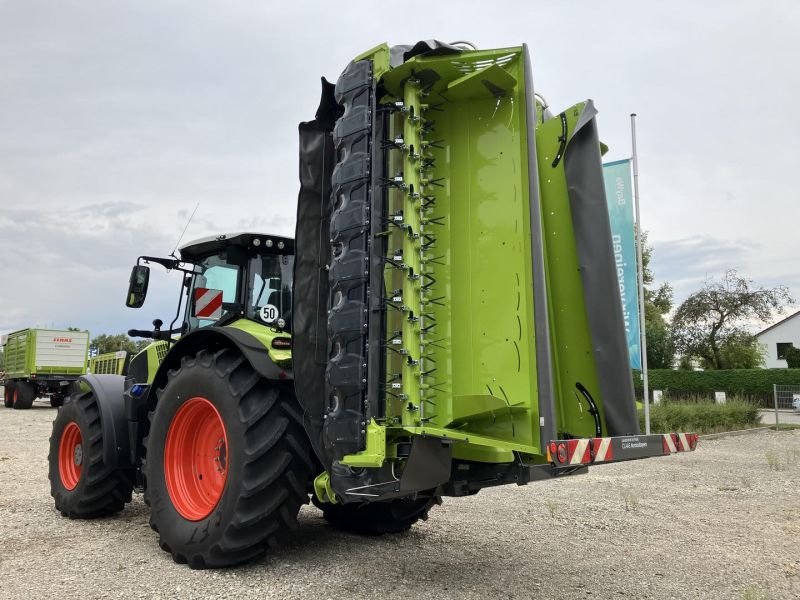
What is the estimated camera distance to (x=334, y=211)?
12.0 feet

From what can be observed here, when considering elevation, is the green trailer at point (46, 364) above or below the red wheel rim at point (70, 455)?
above

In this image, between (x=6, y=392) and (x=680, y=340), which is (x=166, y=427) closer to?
(x=6, y=392)

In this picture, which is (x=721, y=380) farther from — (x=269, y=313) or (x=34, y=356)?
(x=34, y=356)

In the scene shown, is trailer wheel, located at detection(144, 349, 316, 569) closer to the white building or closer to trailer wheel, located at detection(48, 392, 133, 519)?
trailer wheel, located at detection(48, 392, 133, 519)

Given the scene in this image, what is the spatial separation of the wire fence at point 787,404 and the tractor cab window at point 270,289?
17.0 meters

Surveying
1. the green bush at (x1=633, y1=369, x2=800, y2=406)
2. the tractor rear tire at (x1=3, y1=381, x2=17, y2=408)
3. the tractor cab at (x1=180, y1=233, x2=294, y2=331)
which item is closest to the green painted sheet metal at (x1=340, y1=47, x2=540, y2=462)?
the tractor cab at (x1=180, y1=233, x2=294, y2=331)

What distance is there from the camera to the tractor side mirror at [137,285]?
579cm

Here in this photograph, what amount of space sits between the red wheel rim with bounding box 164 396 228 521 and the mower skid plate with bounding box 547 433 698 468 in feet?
7.66

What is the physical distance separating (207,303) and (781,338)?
194 feet

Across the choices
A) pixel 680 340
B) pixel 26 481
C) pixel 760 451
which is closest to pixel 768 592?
pixel 26 481

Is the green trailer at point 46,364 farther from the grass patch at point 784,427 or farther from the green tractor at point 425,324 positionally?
the green tractor at point 425,324

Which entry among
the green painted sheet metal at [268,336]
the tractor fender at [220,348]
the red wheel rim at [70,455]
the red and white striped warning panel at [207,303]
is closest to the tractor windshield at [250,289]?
the red and white striped warning panel at [207,303]

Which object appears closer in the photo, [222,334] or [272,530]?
[272,530]

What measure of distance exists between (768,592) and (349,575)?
2600 millimetres
